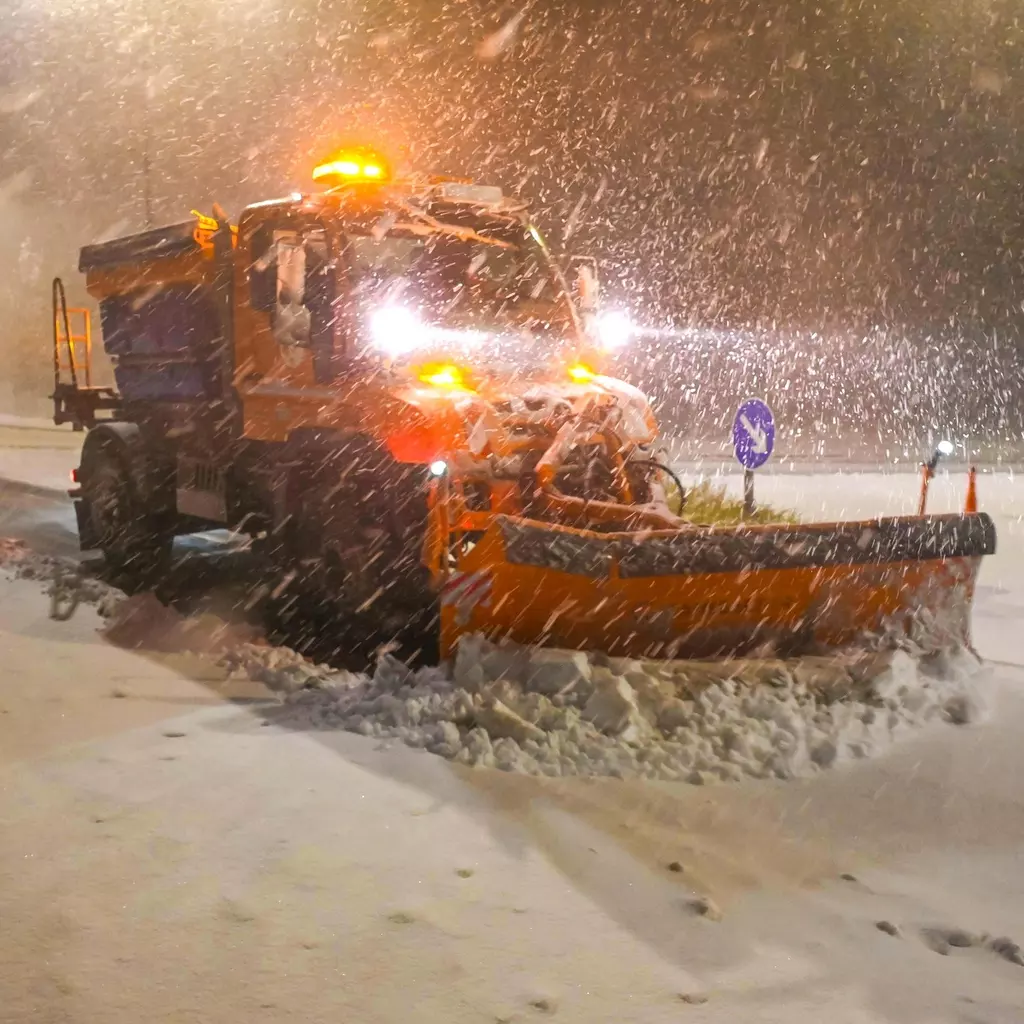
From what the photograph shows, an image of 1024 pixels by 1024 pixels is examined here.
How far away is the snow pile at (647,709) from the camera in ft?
13.9

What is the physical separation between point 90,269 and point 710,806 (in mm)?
6821

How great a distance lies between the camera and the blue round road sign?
8.41 meters

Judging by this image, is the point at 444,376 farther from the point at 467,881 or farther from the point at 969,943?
the point at 969,943

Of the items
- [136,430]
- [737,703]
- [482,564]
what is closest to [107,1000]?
[482,564]

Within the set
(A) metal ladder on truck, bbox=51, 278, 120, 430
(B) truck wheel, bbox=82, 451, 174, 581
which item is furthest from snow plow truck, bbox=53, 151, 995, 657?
(A) metal ladder on truck, bbox=51, 278, 120, 430

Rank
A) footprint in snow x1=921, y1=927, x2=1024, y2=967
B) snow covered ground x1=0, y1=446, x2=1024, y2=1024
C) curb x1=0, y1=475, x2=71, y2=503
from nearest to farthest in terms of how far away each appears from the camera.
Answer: snow covered ground x1=0, y1=446, x2=1024, y2=1024 < footprint in snow x1=921, y1=927, x2=1024, y2=967 < curb x1=0, y1=475, x2=71, y2=503

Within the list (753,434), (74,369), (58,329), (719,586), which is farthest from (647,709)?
(58,329)

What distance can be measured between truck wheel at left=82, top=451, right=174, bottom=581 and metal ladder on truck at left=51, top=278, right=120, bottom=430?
943mm

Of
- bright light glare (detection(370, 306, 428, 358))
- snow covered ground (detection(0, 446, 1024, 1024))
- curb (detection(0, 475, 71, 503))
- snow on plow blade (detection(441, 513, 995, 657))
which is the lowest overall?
curb (detection(0, 475, 71, 503))

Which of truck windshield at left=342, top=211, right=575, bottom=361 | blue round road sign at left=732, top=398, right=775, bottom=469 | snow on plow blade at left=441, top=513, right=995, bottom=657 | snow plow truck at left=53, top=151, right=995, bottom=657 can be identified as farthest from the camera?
blue round road sign at left=732, top=398, right=775, bottom=469

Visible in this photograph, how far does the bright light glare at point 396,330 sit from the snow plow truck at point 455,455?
1cm

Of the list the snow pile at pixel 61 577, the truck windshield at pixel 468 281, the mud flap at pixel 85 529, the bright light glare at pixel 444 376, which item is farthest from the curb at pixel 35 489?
the bright light glare at pixel 444 376

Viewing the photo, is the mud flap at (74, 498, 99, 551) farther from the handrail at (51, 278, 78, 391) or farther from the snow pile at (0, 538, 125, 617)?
the handrail at (51, 278, 78, 391)

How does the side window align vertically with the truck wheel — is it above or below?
above
